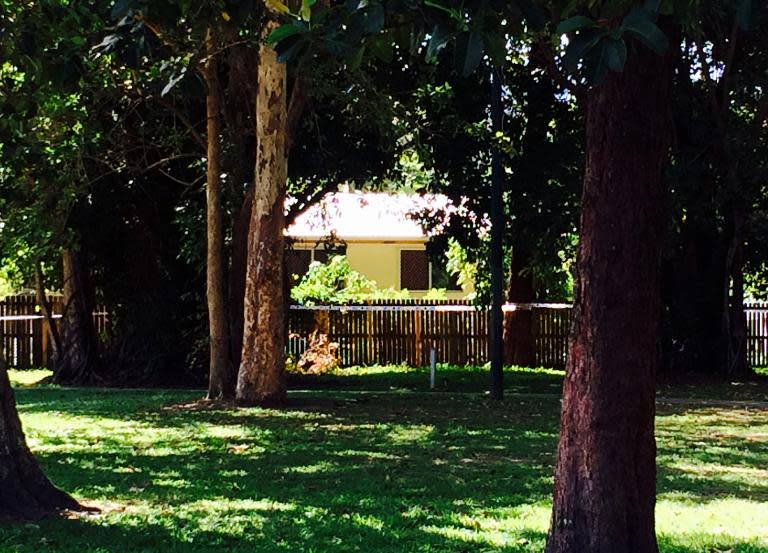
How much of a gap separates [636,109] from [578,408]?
5.31 feet

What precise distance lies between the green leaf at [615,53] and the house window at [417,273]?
1357 inches

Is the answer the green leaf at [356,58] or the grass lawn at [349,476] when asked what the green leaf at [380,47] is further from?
the grass lawn at [349,476]

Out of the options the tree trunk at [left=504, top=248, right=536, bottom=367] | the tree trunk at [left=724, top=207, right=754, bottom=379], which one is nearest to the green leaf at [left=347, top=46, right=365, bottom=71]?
the tree trunk at [left=724, top=207, right=754, bottom=379]

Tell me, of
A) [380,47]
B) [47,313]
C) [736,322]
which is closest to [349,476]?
[380,47]

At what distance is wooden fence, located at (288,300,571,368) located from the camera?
93.6ft

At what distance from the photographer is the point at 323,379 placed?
971 inches

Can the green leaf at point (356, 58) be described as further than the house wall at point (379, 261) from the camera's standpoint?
No

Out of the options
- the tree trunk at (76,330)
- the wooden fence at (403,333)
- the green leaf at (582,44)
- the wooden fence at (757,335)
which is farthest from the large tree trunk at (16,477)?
the wooden fence at (757,335)

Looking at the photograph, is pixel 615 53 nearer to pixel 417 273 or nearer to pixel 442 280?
pixel 417 273

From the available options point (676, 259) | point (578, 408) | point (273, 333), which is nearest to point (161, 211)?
point (273, 333)

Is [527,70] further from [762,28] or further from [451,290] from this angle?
[451,290]

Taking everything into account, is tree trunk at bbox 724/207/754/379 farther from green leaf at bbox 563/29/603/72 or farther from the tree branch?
green leaf at bbox 563/29/603/72

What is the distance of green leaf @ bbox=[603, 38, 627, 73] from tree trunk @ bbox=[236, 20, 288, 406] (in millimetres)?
13738

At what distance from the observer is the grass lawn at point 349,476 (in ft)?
26.2
